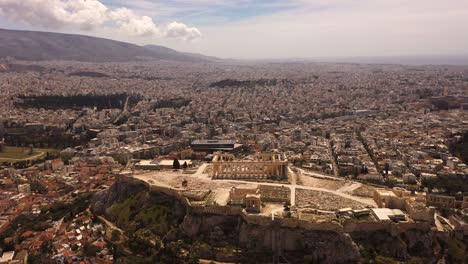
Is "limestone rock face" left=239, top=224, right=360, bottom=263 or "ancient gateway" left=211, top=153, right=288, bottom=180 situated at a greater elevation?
"ancient gateway" left=211, top=153, right=288, bottom=180

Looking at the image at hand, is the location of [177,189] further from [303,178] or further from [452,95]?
[452,95]

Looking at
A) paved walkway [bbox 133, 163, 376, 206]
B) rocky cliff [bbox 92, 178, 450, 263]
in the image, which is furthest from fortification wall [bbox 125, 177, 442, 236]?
paved walkway [bbox 133, 163, 376, 206]

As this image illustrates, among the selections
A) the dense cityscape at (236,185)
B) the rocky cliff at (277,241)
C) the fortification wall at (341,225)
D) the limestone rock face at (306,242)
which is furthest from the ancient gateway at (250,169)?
the limestone rock face at (306,242)

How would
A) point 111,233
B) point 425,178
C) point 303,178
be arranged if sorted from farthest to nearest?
point 425,178 → point 303,178 → point 111,233

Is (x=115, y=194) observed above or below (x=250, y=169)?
below

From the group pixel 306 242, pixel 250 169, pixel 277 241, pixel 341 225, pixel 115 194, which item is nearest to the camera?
pixel 341 225

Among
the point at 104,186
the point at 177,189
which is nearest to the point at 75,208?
the point at 104,186

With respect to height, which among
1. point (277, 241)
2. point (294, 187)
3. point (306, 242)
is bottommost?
point (277, 241)

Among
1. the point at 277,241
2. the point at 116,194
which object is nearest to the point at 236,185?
the point at 277,241

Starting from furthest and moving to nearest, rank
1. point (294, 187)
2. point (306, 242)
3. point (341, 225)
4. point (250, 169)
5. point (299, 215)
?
1. point (250, 169)
2. point (294, 187)
3. point (299, 215)
4. point (306, 242)
5. point (341, 225)

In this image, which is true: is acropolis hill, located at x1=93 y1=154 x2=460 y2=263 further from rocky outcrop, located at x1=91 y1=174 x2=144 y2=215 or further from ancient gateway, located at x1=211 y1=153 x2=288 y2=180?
ancient gateway, located at x1=211 y1=153 x2=288 y2=180

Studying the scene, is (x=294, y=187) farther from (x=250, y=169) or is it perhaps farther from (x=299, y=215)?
(x=299, y=215)
